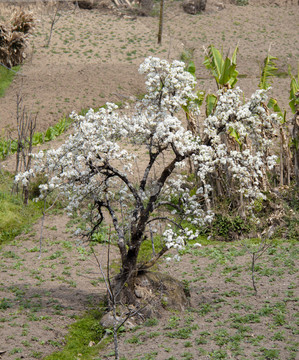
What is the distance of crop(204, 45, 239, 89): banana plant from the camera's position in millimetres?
11234

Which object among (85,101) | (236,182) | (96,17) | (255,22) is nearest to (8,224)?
(236,182)

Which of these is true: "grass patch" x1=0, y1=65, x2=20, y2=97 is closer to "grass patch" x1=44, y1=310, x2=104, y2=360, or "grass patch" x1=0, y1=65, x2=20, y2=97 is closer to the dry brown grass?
the dry brown grass

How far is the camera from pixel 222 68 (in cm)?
1181

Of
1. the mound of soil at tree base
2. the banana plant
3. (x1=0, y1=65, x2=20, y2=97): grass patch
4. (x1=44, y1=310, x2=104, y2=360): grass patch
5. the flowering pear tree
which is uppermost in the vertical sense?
the banana plant

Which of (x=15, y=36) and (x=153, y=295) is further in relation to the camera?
(x=15, y=36)

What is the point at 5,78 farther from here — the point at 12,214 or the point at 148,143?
the point at 148,143

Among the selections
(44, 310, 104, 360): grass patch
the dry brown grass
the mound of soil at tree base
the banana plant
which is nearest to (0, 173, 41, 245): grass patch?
(44, 310, 104, 360): grass patch

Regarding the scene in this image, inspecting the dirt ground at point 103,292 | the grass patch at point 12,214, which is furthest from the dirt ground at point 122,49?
the grass patch at point 12,214

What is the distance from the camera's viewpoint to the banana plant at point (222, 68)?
11234 mm

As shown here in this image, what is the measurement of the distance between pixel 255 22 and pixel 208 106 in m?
21.6

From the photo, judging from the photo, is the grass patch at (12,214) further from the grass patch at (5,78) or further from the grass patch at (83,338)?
the grass patch at (5,78)

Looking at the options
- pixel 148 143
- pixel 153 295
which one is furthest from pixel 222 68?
pixel 153 295

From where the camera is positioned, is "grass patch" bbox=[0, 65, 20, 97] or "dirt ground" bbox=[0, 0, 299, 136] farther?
"grass patch" bbox=[0, 65, 20, 97]

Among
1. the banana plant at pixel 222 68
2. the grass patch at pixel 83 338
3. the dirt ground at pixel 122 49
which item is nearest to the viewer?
the grass patch at pixel 83 338
